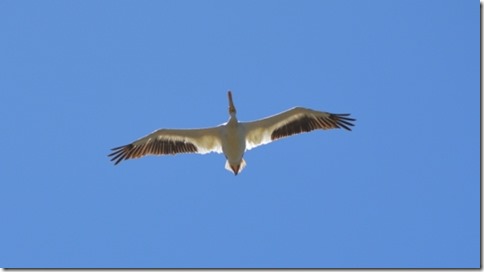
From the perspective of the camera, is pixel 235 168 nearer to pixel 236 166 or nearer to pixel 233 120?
→ pixel 236 166

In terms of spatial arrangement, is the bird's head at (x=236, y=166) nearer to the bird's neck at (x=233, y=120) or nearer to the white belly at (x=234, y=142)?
the white belly at (x=234, y=142)

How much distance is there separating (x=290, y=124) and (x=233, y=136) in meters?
1.20

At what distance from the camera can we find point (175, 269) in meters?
17.8

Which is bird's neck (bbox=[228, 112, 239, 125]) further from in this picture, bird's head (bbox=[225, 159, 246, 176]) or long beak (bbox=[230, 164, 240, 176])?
long beak (bbox=[230, 164, 240, 176])

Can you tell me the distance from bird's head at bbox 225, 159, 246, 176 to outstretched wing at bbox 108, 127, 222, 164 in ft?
1.22

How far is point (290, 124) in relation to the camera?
22547 millimetres

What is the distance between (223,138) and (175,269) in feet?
15.9

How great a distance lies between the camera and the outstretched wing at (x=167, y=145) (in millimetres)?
22641

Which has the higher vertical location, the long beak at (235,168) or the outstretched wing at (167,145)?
the outstretched wing at (167,145)

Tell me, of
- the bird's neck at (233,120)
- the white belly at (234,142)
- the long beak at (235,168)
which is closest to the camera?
the white belly at (234,142)

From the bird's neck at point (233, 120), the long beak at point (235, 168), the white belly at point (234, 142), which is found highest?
the bird's neck at point (233, 120)

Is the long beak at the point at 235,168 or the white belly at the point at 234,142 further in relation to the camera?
the long beak at the point at 235,168

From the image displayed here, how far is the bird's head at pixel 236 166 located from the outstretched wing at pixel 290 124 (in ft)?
1.29

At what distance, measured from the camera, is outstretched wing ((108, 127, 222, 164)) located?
2264 centimetres
